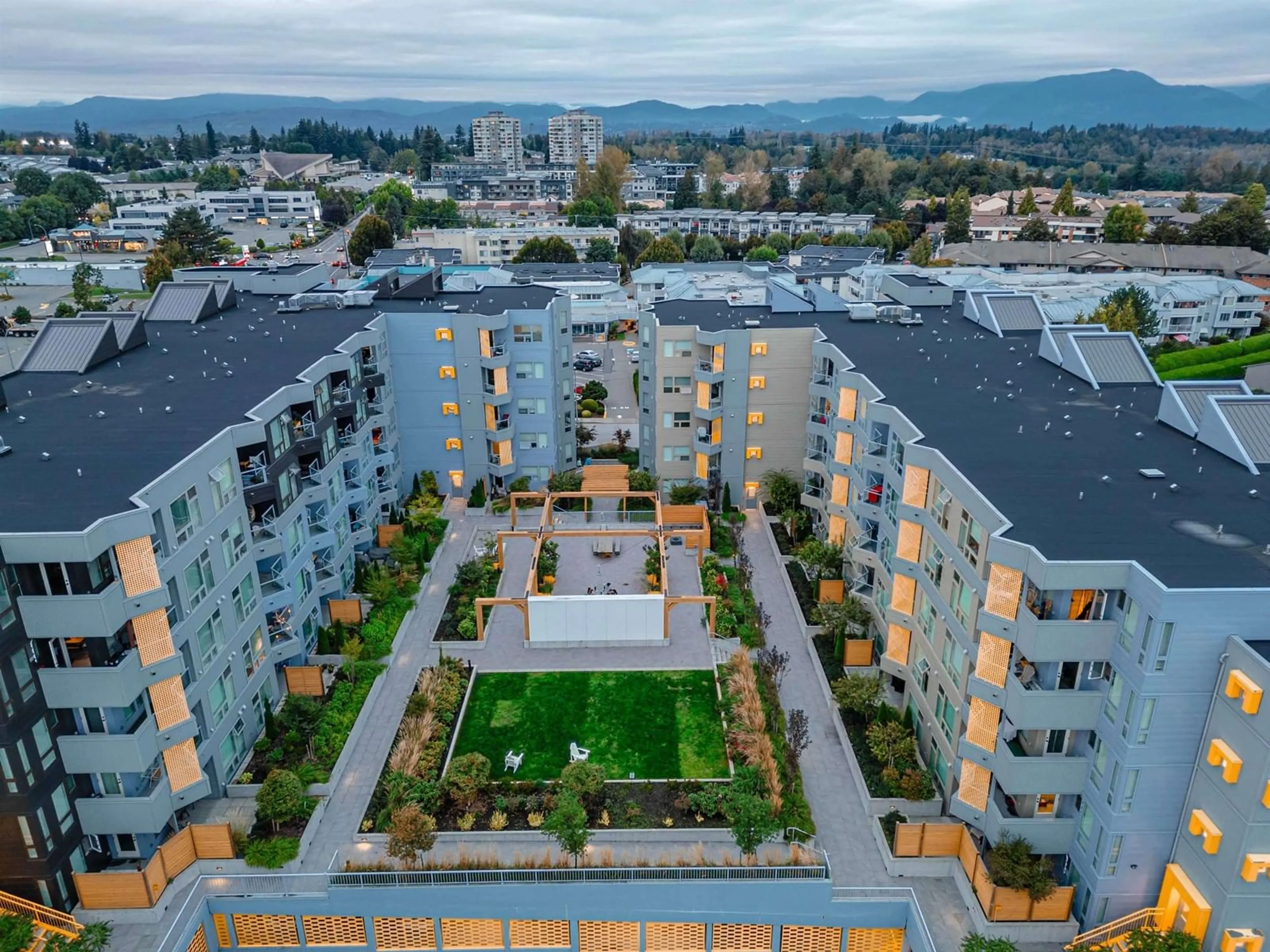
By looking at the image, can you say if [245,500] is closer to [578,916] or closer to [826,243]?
[578,916]

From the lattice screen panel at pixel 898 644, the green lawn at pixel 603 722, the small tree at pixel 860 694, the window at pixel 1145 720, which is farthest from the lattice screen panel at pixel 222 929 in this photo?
the window at pixel 1145 720

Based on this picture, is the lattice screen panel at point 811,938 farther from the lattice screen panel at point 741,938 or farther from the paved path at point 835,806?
the paved path at point 835,806

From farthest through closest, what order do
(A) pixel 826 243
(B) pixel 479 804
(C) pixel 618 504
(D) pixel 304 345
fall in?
(A) pixel 826 243 → (C) pixel 618 504 → (D) pixel 304 345 → (B) pixel 479 804

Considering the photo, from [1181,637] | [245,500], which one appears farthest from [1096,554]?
[245,500]

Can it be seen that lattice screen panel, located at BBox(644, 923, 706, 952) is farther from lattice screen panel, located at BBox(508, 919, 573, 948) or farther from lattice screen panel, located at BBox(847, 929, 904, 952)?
lattice screen panel, located at BBox(847, 929, 904, 952)

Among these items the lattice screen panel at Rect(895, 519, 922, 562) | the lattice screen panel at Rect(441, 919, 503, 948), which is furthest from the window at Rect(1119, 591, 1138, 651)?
the lattice screen panel at Rect(441, 919, 503, 948)

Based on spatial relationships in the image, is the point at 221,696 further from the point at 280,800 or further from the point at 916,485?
the point at 916,485
